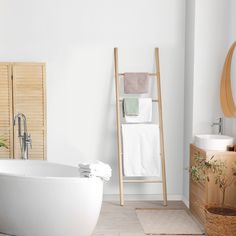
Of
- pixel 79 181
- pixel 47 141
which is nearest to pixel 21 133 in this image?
pixel 47 141

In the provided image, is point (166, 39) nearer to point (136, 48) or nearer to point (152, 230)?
point (136, 48)

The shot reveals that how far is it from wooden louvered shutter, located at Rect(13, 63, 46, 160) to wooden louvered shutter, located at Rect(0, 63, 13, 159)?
57 mm

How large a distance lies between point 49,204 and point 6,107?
1.66 metres

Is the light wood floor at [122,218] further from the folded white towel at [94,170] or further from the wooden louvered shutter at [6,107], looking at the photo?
the wooden louvered shutter at [6,107]

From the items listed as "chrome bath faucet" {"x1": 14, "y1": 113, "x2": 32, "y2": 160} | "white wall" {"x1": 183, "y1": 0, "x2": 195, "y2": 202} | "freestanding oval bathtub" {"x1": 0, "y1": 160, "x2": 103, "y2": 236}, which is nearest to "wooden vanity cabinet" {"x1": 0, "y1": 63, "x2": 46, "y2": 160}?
"chrome bath faucet" {"x1": 14, "y1": 113, "x2": 32, "y2": 160}

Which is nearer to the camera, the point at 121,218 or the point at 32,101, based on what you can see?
the point at 121,218

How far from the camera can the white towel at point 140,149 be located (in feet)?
14.4

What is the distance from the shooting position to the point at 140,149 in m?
4.41

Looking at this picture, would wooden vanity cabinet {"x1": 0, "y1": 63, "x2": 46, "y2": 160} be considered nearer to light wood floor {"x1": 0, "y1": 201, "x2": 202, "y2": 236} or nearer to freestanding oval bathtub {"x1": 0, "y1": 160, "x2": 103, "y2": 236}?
light wood floor {"x1": 0, "y1": 201, "x2": 202, "y2": 236}

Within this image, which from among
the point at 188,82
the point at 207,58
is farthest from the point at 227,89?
the point at 188,82

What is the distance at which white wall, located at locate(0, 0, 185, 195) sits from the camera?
4387 millimetres

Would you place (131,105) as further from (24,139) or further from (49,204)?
(49,204)

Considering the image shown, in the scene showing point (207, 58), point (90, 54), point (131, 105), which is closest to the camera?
point (207, 58)

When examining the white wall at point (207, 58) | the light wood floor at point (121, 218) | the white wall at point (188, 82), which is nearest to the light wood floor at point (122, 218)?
the light wood floor at point (121, 218)
